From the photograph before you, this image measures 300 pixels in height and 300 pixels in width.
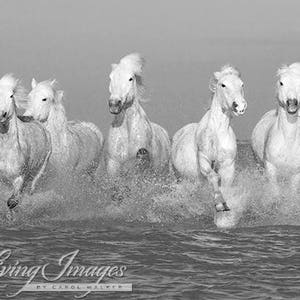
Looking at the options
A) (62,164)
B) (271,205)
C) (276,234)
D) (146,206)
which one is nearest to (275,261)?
(276,234)

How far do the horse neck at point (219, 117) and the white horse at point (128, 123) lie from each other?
65.3 inches

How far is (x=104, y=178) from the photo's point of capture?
15.8 metres

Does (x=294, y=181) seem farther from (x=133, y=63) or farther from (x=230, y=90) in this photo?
(x=133, y=63)

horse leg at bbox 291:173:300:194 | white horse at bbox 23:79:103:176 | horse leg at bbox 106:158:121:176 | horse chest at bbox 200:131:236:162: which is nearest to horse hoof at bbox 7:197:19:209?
horse leg at bbox 106:158:121:176

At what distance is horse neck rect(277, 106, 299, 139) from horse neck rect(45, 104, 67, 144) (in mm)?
4090

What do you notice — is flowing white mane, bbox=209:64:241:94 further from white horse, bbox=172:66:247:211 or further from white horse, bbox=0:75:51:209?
white horse, bbox=0:75:51:209

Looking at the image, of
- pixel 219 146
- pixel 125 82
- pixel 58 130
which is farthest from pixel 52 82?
pixel 219 146

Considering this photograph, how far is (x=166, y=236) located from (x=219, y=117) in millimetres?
1978

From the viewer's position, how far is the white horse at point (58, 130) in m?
16.5

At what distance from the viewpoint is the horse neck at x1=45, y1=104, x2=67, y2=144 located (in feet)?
54.4

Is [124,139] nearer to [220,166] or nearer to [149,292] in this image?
[220,166]

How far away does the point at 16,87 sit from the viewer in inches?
576

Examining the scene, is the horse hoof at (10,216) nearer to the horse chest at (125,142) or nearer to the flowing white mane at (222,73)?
the horse chest at (125,142)

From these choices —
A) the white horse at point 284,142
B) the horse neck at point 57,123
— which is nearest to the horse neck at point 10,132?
the horse neck at point 57,123
